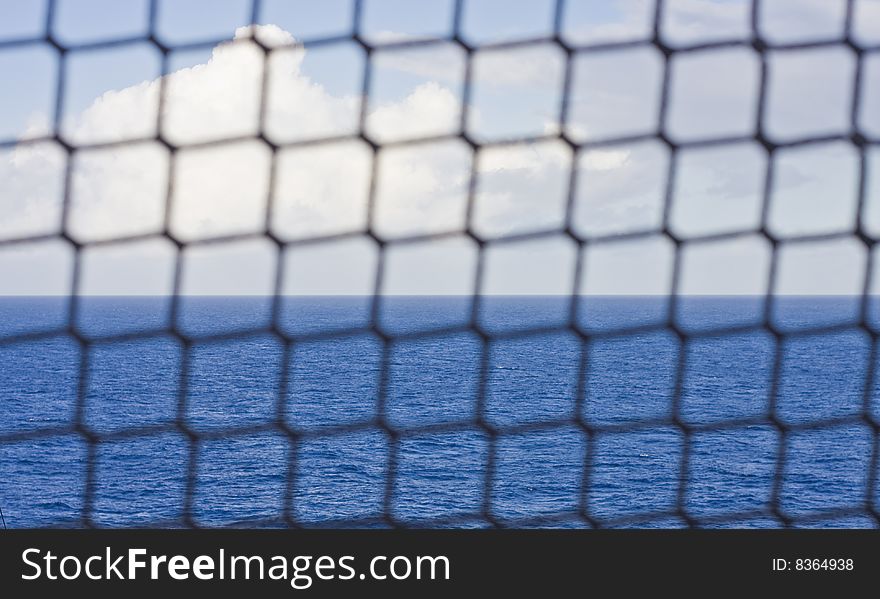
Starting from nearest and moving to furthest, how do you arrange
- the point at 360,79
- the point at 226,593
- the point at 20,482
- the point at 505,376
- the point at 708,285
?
the point at 226,593, the point at 360,79, the point at 708,285, the point at 20,482, the point at 505,376

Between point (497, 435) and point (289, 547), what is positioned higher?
point (497, 435)

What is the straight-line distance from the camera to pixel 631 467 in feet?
46.4

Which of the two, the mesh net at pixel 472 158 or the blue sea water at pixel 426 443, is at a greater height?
the blue sea water at pixel 426 443

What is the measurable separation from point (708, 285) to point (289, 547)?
2.65 m

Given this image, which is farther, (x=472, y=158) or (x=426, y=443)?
(x=426, y=443)

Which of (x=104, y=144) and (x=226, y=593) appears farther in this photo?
(x=104, y=144)

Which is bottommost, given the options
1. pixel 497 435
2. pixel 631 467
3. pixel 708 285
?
pixel 497 435

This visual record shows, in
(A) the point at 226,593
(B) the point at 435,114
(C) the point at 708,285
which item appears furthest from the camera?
(C) the point at 708,285

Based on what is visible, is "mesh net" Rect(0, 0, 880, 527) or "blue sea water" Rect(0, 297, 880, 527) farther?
"blue sea water" Rect(0, 297, 880, 527)

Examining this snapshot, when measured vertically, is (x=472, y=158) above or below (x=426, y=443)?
below

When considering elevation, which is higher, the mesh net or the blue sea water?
the blue sea water

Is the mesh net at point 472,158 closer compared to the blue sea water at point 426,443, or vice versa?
the mesh net at point 472,158

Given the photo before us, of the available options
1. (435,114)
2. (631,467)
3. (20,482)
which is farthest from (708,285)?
(20,482)

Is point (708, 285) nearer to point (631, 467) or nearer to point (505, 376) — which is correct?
point (631, 467)
